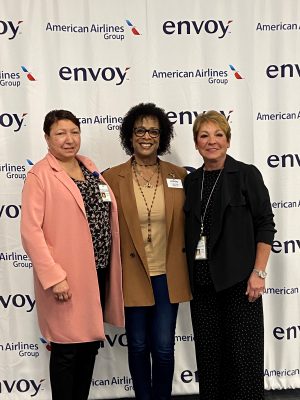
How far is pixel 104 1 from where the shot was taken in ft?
7.89

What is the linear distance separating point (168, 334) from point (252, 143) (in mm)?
1286

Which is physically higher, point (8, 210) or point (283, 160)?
point (283, 160)

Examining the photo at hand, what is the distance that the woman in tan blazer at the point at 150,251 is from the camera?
190 cm

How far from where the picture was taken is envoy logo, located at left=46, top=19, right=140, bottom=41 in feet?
7.84

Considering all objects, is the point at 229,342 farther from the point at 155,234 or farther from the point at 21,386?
the point at 21,386

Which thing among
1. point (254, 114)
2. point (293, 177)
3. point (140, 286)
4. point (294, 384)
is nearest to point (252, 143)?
point (254, 114)

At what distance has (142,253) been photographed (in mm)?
1873

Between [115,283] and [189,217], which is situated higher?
[189,217]

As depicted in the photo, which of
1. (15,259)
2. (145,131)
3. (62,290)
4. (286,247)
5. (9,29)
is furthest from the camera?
(286,247)

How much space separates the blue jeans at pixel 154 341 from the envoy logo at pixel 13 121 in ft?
4.11

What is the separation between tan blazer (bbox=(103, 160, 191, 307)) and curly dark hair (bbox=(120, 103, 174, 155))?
0.27 m

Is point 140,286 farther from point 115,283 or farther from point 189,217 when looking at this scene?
point 189,217

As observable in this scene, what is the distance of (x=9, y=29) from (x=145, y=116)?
106 centimetres

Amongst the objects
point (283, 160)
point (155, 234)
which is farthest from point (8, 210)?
point (283, 160)
